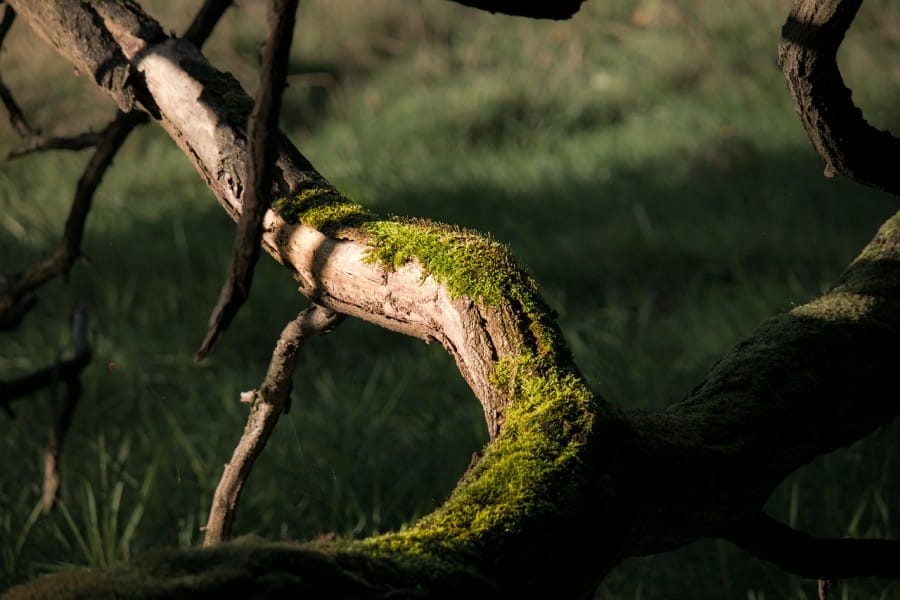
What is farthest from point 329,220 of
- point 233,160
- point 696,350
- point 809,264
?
point 809,264

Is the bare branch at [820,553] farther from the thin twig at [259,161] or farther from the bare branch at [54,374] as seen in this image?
the bare branch at [54,374]

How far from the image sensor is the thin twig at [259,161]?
1.11 meters

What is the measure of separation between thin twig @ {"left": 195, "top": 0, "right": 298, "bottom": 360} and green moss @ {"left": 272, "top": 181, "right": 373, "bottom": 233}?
1.21ft

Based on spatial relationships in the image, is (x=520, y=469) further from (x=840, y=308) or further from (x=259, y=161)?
(x=840, y=308)

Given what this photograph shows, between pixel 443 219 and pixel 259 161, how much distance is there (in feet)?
13.4

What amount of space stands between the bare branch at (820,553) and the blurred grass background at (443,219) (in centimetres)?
97

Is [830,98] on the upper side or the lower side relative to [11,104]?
lower

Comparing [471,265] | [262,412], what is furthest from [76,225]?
[471,265]

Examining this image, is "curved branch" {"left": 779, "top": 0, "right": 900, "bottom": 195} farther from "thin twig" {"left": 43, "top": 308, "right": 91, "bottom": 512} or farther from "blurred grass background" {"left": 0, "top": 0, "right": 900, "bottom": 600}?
"thin twig" {"left": 43, "top": 308, "right": 91, "bottom": 512}

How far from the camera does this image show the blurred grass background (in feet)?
9.64

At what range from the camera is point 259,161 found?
1.14 metres

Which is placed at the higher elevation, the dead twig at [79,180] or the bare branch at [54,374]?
the dead twig at [79,180]

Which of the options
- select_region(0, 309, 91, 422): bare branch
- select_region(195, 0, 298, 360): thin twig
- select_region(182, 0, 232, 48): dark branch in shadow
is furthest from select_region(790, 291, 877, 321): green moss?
select_region(0, 309, 91, 422): bare branch

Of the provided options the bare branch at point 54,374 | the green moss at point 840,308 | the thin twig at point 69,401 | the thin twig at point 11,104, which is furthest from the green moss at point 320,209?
the thin twig at point 11,104
